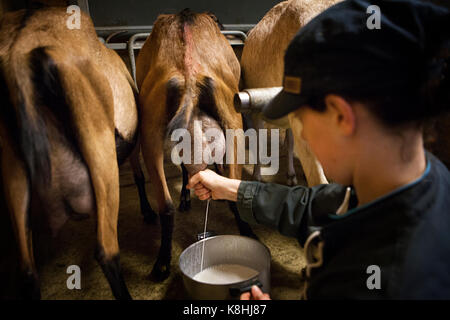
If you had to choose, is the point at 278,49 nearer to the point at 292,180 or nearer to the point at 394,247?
the point at 292,180

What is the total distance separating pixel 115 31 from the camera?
3.03 meters

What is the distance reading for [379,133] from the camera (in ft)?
2.44

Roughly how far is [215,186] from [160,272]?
75cm

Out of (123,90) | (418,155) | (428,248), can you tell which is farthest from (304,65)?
(123,90)

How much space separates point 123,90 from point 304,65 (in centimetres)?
111

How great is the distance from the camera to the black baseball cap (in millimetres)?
682

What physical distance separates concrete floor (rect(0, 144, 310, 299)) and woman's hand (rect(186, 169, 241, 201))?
2.23ft

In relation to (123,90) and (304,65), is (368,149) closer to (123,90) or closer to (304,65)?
(304,65)

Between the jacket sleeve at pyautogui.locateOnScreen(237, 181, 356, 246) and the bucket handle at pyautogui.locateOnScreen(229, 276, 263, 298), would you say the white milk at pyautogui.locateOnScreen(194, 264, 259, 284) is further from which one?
the jacket sleeve at pyautogui.locateOnScreen(237, 181, 356, 246)

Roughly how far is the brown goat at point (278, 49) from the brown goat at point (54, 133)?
1096mm

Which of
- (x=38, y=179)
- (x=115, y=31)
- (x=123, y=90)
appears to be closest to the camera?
(x=38, y=179)

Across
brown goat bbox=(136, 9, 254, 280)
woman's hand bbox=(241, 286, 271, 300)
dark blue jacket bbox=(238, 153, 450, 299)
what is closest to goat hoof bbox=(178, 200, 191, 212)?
brown goat bbox=(136, 9, 254, 280)

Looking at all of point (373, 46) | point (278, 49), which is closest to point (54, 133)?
point (373, 46)

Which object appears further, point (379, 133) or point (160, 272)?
point (160, 272)
